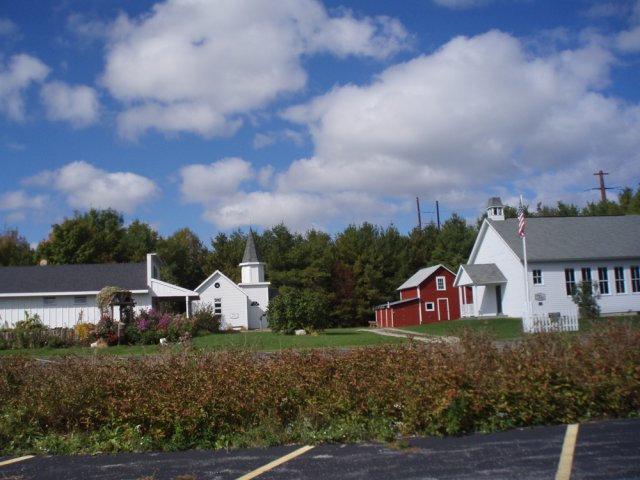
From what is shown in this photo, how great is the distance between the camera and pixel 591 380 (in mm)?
8312

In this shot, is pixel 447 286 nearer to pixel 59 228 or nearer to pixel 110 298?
pixel 110 298

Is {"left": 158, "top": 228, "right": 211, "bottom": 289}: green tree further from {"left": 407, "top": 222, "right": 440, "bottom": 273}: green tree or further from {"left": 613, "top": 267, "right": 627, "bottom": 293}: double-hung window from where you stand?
{"left": 613, "top": 267, "right": 627, "bottom": 293}: double-hung window

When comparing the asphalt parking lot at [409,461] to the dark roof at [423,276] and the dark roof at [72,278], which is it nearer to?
the dark roof at [72,278]

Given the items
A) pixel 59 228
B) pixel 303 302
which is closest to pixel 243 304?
pixel 303 302

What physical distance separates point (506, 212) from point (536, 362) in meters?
63.5

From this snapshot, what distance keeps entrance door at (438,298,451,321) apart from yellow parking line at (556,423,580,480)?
37.3m

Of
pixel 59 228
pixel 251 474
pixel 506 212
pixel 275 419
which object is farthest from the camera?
pixel 506 212

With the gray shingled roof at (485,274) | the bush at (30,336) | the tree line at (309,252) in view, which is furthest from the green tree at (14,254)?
the gray shingled roof at (485,274)

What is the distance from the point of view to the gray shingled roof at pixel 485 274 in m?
36.8

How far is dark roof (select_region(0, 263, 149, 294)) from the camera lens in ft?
112

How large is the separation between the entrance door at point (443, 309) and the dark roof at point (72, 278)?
2230cm

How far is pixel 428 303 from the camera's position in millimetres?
44594

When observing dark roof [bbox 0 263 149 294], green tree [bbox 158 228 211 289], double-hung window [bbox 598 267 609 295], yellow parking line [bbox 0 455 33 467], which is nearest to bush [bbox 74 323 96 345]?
dark roof [bbox 0 263 149 294]

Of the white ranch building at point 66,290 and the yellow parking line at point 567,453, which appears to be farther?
the white ranch building at point 66,290
